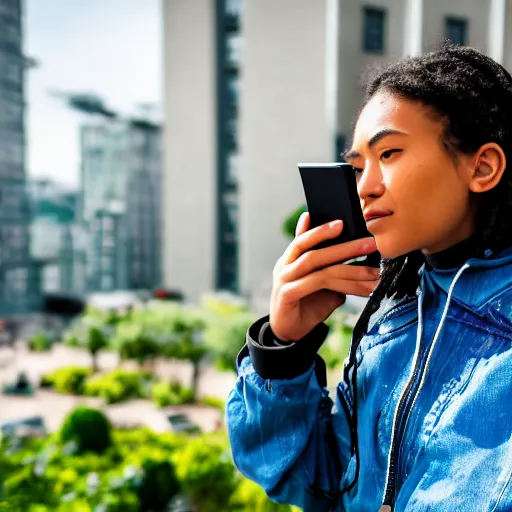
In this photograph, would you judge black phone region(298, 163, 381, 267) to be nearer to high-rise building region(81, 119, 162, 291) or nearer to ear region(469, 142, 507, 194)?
ear region(469, 142, 507, 194)

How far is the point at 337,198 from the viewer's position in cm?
56

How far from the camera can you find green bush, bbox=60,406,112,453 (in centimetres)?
417

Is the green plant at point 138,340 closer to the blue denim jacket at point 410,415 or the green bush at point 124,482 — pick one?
the green bush at point 124,482

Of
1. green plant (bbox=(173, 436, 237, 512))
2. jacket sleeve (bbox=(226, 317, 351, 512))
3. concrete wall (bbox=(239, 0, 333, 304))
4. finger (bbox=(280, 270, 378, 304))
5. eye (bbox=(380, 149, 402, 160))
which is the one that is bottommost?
green plant (bbox=(173, 436, 237, 512))

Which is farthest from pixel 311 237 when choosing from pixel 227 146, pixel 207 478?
pixel 227 146

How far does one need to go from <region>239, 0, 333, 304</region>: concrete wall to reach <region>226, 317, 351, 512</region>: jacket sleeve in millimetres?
10167

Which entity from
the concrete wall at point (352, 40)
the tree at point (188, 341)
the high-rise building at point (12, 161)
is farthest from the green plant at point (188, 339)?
the concrete wall at point (352, 40)

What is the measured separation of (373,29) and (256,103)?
11.8 ft

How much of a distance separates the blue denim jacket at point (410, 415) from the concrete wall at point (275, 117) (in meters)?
10.2

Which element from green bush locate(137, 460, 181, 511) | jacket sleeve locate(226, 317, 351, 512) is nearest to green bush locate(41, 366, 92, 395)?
green bush locate(137, 460, 181, 511)

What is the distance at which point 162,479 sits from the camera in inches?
113

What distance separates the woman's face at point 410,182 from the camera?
1.76 feet

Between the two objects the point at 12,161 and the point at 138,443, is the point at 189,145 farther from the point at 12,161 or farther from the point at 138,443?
the point at 138,443

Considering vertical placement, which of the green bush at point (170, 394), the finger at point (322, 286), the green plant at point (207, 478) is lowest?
the green bush at point (170, 394)
